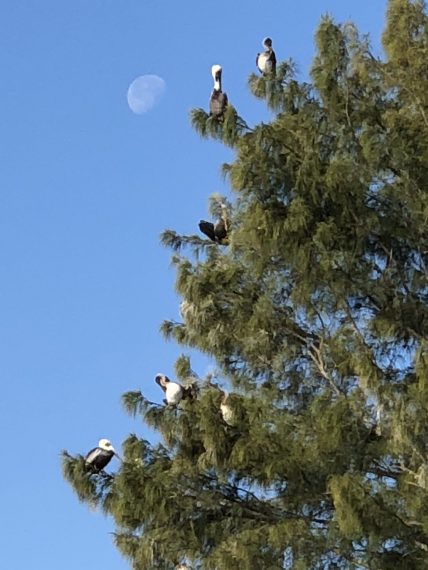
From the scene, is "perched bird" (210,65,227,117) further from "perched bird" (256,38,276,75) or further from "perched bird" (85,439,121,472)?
"perched bird" (85,439,121,472)

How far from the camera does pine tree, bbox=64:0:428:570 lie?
7.76 metres

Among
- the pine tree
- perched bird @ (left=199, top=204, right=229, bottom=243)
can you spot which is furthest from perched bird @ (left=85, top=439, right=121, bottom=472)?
perched bird @ (left=199, top=204, right=229, bottom=243)

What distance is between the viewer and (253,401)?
28.1 ft

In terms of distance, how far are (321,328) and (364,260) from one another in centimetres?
61

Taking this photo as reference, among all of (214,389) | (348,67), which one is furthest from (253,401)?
(348,67)

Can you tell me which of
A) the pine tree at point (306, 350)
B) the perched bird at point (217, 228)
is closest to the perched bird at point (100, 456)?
the pine tree at point (306, 350)

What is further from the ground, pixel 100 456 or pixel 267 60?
pixel 267 60

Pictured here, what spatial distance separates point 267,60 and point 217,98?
609 mm

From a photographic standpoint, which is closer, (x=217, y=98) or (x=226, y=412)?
(x=226, y=412)

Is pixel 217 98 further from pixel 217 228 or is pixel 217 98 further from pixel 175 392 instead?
pixel 175 392

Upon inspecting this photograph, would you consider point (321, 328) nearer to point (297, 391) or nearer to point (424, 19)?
point (297, 391)

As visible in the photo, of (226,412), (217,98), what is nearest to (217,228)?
(217,98)

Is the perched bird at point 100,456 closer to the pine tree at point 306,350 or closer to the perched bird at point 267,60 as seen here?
the pine tree at point 306,350

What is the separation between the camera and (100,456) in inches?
341
